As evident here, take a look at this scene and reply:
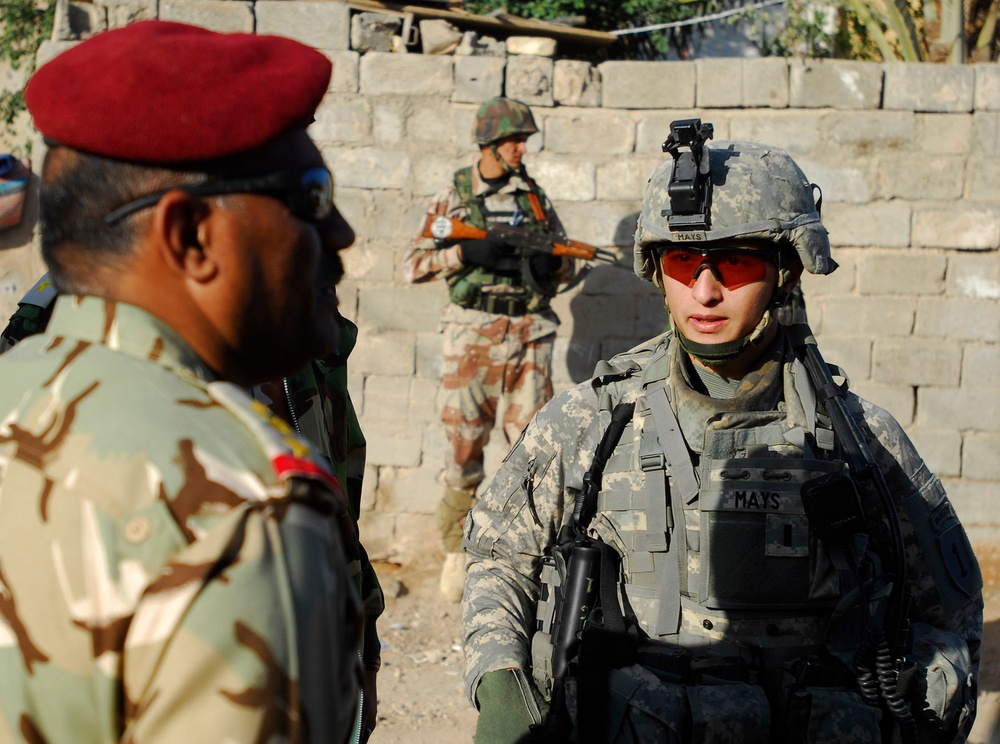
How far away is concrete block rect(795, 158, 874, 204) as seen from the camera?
6.13m

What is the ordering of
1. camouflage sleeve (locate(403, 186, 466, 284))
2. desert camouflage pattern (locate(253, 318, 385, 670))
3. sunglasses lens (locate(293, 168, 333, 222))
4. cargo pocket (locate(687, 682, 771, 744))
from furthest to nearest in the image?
camouflage sleeve (locate(403, 186, 466, 284)), desert camouflage pattern (locate(253, 318, 385, 670)), cargo pocket (locate(687, 682, 771, 744)), sunglasses lens (locate(293, 168, 333, 222))

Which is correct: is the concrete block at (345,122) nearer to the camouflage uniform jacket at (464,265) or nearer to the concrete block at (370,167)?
the concrete block at (370,167)

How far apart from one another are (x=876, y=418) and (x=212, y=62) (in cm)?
179

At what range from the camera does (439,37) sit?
20.7 ft

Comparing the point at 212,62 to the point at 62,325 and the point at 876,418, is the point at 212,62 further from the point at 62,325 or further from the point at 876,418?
the point at 876,418

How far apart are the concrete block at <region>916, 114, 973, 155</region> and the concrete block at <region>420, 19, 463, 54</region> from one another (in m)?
2.71

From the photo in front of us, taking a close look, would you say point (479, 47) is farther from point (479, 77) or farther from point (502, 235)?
point (502, 235)

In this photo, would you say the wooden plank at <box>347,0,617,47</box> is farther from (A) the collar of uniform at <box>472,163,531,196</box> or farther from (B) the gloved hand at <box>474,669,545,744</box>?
(B) the gloved hand at <box>474,669,545,744</box>

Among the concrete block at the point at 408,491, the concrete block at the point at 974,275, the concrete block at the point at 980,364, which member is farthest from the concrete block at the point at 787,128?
the concrete block at the point at 408,491

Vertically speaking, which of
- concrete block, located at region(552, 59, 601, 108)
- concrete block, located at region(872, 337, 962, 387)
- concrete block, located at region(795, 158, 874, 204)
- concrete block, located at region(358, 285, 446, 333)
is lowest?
concrete block, located at region(872, 337, 962, 387)

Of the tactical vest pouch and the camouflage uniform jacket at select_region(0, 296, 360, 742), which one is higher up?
the camouflage uniform jacket at select_region(0, 296, 360, 742)

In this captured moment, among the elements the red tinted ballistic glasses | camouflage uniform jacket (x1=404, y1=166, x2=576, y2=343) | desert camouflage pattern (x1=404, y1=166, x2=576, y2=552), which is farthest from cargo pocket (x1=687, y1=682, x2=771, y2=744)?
camouflage uniform jacket (x1=404, y1=166, x2=576, y2=343)

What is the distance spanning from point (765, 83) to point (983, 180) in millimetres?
1360

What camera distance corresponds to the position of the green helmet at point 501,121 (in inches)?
223
